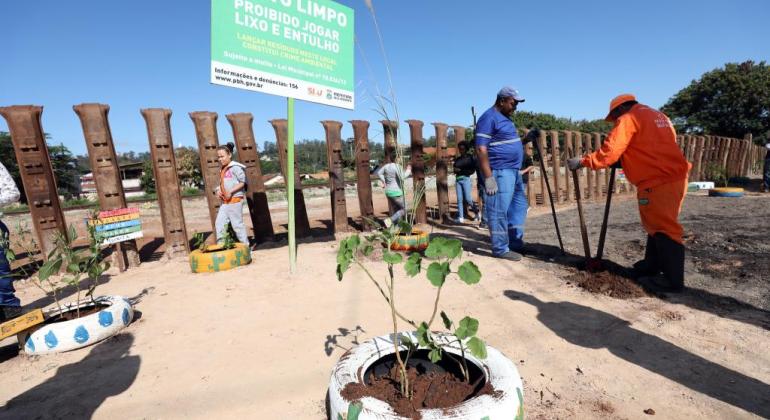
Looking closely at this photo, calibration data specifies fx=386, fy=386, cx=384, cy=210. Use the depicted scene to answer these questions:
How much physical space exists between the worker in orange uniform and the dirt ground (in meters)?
0.39

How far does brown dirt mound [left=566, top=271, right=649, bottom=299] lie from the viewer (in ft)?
11.4

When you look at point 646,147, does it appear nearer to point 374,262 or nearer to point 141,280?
point 374,262

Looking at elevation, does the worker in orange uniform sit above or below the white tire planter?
above

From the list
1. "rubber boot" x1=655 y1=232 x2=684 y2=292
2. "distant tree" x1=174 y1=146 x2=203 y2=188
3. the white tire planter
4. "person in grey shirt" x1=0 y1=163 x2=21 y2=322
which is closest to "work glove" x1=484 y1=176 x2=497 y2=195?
"rubber boot" x1=655 y1=232 x2=684 y2=292

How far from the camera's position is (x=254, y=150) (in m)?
6.06

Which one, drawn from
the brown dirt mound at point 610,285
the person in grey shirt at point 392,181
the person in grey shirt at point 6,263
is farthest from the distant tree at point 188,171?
the brown dirt mound at point 610,285

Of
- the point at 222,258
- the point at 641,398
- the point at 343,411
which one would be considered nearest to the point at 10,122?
the point at 222,258

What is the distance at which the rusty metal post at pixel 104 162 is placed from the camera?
5023 millimetres

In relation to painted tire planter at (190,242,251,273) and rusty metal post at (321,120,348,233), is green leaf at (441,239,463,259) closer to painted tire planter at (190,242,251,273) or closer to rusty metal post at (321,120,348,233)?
painted tire planter at (190,242,251,273)

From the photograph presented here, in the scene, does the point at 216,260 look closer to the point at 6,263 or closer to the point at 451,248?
the point at 6,263

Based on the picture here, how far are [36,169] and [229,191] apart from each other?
2262 millimetres

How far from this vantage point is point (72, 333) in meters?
2.82

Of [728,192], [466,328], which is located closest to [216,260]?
[466,328]

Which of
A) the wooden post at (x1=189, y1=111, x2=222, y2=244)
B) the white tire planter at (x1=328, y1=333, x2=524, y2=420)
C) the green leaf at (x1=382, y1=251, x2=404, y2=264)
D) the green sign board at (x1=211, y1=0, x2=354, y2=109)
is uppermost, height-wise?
the green sign board at (x1=211, y1=0, x2=354, y2=109)
